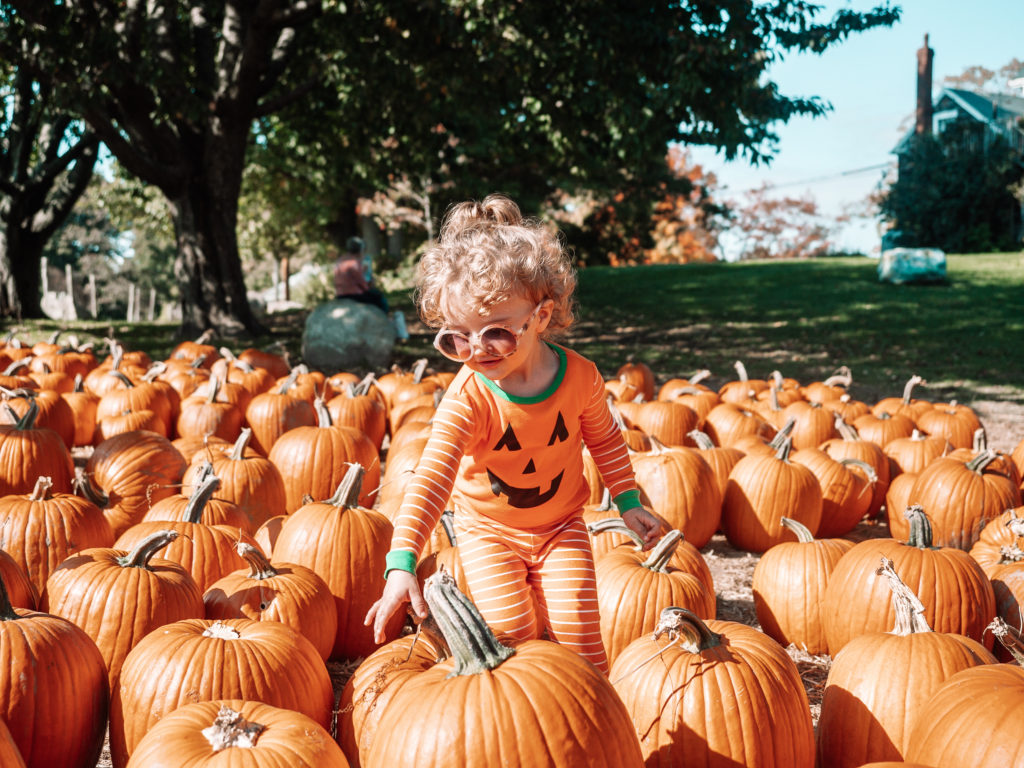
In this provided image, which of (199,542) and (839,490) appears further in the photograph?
(839,490)

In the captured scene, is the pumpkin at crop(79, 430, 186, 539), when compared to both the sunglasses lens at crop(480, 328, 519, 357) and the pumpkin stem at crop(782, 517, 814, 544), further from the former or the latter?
the pumpkin stem at crop(782, 517, 814, 544)

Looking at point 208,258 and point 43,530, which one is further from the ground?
point 208,258

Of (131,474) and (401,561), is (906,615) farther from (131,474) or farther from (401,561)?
(131,474)

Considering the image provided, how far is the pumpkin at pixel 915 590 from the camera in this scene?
322 centimetres

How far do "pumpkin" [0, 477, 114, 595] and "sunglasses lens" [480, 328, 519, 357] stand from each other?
2.27 m

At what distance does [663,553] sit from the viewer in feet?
10.6

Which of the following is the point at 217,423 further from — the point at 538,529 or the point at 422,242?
the point at 422,242

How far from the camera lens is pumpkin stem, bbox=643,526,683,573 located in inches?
123

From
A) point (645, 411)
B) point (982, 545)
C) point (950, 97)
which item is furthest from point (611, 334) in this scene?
point (950, 97)

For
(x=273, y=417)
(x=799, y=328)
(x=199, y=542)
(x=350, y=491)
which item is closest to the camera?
(x=199, y=542)

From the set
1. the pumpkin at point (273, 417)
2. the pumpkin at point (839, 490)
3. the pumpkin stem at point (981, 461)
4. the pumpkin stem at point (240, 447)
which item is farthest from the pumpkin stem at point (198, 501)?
the pumpkin stem at point (981, 461)

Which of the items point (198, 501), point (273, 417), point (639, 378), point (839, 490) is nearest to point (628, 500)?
point (198, 501)

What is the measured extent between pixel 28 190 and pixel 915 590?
20.8 meters

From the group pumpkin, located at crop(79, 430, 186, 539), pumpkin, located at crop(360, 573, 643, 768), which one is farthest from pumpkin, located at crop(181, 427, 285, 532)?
pumpkin, located at crop(360, 573, 643, 768)
